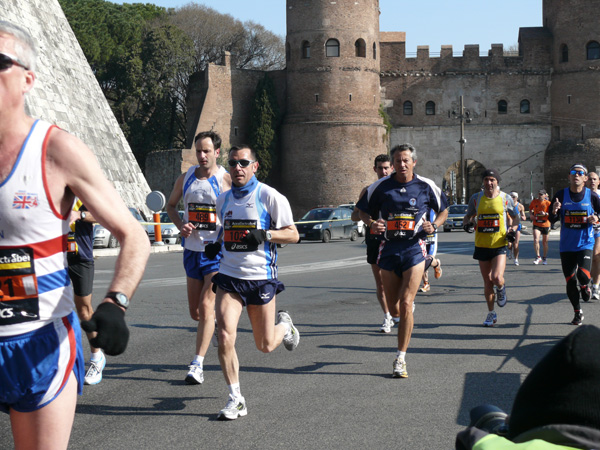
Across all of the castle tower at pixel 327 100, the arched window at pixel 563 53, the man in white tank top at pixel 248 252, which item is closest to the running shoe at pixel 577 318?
the man in white tank top at pixel 248 252

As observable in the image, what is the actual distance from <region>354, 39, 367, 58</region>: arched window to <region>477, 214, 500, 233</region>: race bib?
167 feet

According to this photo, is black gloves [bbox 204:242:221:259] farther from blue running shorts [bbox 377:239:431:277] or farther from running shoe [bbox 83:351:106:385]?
blue running shorts [bbox 377:239:431:277]

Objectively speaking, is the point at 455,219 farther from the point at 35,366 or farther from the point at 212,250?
the point at 35,366

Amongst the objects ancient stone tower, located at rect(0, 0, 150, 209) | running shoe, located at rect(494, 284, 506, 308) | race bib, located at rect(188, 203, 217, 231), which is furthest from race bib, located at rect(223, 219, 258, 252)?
ancient stone tower, located at rect(0, 0, 150, 209)

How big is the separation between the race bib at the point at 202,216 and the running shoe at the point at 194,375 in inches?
49.7

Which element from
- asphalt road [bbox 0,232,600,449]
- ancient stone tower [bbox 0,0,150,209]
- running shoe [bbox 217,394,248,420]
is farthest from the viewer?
ancient stone tower [bbox 0,0,150,209]

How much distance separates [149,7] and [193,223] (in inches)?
2659

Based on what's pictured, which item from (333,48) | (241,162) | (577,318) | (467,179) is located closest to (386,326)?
(577,318)

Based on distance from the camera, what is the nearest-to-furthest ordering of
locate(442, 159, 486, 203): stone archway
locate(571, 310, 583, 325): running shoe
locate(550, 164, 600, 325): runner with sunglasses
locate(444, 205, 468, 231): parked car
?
1. locate(571, 310, 583, 325): running shoe
2. locate(550, 164, 600, 325): runner with sunglasses
3. locate(444, 205, 468, 231): parked car
4. locate(442, 159, 486, 203): stone archway

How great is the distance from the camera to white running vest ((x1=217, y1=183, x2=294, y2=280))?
6262 millimetres

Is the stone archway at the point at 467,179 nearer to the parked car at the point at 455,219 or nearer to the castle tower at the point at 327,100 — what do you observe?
the castle tower at the point at 327,100

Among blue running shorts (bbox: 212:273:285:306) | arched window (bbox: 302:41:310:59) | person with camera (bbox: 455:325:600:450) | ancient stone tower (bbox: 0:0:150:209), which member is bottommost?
blue running shorts (bbox: 212:273:285:306)

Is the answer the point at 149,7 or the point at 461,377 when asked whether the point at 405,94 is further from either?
the point at 461,377

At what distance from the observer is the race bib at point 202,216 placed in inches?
293
